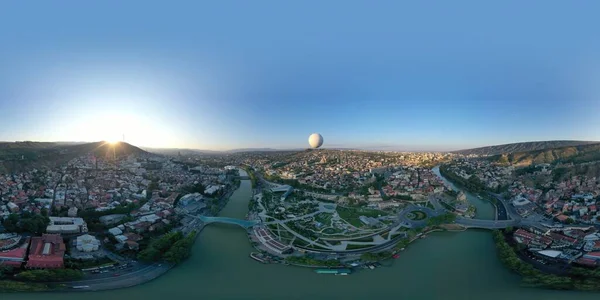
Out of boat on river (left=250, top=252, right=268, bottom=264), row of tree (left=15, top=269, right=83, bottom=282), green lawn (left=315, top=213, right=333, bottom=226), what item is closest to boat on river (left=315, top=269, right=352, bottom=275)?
boat on river (left=250, top=252, right=268, bottom=264)

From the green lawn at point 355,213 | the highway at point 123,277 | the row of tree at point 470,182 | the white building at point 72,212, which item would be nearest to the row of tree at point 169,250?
the highway at point 123,277

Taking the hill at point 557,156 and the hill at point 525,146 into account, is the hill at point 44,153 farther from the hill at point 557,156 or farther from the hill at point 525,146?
the hill at point 525,146

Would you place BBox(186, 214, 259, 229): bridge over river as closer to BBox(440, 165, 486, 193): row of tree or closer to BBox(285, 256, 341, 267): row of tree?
BBox(285, 256, 341, 267): row of tree

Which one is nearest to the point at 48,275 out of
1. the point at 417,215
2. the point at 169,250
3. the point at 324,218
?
the point at 169,250

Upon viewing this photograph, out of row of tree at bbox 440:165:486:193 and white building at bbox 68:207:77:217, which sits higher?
row of tree at bbox 440:165:486:193

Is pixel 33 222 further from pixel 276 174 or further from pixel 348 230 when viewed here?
pixel 276 174

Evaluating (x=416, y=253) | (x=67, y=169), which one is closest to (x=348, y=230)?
(x=416, y=253)
